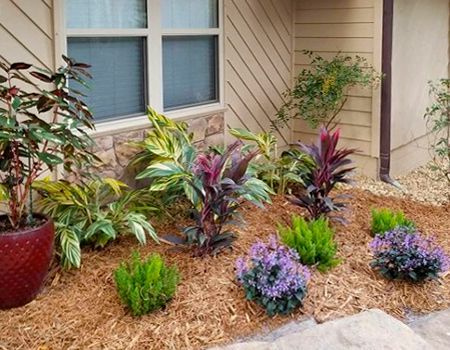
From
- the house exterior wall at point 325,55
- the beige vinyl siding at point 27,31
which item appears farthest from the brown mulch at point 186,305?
the house exterior wall at point 325,55

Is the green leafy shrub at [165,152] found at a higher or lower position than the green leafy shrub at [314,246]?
higher

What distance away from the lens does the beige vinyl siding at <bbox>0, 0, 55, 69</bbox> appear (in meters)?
3.67

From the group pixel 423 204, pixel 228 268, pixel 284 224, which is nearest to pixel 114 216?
pixel 228 268

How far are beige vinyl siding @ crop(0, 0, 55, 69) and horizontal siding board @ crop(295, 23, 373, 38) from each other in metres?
2.91

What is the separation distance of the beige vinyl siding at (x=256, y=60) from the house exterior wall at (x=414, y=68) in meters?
1.07

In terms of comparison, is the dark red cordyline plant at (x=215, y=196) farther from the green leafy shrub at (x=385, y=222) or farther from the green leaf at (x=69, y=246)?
the green leafy shrub at (x=385, y=222)

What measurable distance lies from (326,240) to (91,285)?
4.56ft

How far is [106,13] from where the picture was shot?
169 inches

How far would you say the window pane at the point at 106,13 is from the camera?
409cm

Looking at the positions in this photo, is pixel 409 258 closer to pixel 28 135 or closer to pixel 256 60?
pixel 28 135

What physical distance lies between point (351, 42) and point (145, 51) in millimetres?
2157

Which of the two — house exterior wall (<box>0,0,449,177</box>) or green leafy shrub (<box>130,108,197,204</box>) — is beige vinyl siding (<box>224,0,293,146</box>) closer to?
house exterior wall (<box>0,0,449,177</box>)

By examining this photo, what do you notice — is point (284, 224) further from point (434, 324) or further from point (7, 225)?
point (7, 225)

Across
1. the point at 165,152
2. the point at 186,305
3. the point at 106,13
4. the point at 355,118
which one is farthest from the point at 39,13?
the point at 355,118
